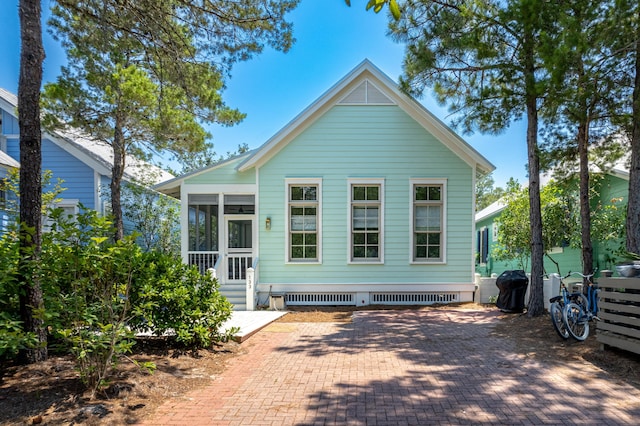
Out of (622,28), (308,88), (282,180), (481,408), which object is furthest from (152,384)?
(308,88)

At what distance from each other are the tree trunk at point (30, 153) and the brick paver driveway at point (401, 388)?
1.89m

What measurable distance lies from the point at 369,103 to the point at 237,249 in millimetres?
5392

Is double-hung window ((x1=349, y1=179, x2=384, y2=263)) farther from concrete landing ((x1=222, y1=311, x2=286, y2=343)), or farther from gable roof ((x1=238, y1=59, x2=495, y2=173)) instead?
concrete landing ((x1=222, y1=311, x2=286, y2=343))

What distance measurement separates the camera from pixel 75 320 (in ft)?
12.8

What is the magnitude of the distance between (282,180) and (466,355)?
6.62 meters

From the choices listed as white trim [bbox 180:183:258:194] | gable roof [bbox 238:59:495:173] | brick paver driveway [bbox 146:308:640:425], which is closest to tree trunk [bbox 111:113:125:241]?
white trim [bbox 180:183:258:194]

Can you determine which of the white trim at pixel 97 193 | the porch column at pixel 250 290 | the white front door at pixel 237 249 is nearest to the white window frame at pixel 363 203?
the porch column at pixel 250 290

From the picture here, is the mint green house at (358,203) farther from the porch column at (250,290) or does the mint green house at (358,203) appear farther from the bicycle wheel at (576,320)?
the bicycle wheel at (576,320)

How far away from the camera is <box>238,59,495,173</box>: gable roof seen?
34.4ft

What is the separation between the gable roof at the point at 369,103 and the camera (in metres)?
10.5

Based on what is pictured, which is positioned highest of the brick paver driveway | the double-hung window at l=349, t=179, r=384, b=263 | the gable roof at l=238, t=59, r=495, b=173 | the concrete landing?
the gable roof at l=238, t=59, r=495, b=173

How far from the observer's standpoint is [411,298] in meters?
10.7

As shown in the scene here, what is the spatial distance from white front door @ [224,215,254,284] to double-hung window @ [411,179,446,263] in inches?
175

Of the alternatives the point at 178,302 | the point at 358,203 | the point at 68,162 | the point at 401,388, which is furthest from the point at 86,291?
the point at 68,162
